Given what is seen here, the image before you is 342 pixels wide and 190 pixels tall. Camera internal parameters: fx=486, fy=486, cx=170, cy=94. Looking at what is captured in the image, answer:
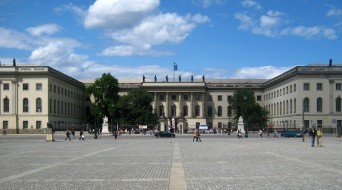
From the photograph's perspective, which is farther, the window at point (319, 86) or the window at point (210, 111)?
the window at point (210, 111)

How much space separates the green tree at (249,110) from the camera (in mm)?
123250

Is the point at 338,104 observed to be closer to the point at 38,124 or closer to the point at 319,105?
the point at 319,105

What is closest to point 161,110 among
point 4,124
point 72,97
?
point 72,97

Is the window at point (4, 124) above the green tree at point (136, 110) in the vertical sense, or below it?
below

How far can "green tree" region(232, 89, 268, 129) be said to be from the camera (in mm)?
123250

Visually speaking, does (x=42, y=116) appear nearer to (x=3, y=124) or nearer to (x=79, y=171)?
(x=3, y=124)

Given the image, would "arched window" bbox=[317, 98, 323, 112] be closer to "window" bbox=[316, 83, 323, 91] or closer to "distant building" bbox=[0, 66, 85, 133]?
"window" bbox=[316, 83, 323, 91]

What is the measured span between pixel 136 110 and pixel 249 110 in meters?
29.0

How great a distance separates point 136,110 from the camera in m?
125

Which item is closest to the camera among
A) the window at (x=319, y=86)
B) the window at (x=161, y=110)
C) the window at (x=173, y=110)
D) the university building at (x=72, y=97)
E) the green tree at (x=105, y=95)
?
the university building at (x=72, y=97)

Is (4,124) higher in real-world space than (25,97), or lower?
lower

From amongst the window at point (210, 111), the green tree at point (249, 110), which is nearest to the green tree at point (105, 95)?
the green tree at point (249, 110)

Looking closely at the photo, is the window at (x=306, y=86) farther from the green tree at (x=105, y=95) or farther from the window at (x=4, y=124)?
the window at (x=4, y=124)

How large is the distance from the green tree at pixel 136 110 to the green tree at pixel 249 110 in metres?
22.1
